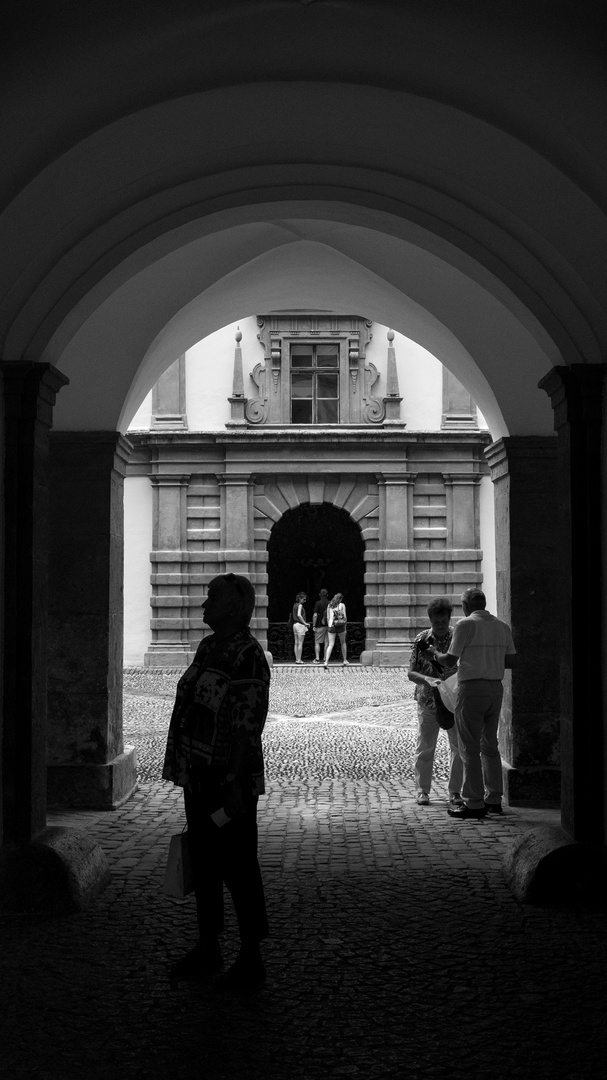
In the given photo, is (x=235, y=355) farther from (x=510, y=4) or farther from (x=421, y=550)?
(x=510, y=4)

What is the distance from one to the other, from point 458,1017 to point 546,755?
4505mm

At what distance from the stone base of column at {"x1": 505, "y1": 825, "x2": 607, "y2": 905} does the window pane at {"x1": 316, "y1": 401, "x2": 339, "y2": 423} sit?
17283 mm

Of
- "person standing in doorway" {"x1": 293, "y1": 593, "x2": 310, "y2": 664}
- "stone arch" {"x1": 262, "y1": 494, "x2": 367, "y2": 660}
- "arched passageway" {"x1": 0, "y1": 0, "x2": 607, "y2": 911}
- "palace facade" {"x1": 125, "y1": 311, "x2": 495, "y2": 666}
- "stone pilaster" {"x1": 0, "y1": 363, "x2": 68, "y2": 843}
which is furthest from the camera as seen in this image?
"stone arch" {"x1": 262, "y1": 494, "x2": 367, "y2": 660}

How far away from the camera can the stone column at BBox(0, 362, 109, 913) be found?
5.30m

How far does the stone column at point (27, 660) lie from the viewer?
5.30m

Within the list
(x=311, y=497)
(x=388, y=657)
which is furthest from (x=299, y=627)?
(x=311, y=497)

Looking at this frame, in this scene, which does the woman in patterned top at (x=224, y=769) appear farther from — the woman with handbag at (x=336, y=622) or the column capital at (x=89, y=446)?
the woman with handbag at (x=336, y=622)

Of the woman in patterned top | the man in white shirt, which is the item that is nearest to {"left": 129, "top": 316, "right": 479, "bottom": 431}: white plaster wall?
the man in white shirt

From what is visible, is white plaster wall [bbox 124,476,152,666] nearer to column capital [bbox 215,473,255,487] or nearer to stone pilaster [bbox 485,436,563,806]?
column capital [bbox 215,473,255,487]

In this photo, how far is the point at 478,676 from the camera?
709 centimetres

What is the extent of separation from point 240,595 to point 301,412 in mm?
18341

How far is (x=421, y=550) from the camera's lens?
71.6 ft

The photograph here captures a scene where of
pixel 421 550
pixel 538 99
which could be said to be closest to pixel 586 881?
pixel 538 99

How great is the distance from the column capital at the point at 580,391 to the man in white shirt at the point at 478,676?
5.63 feet
